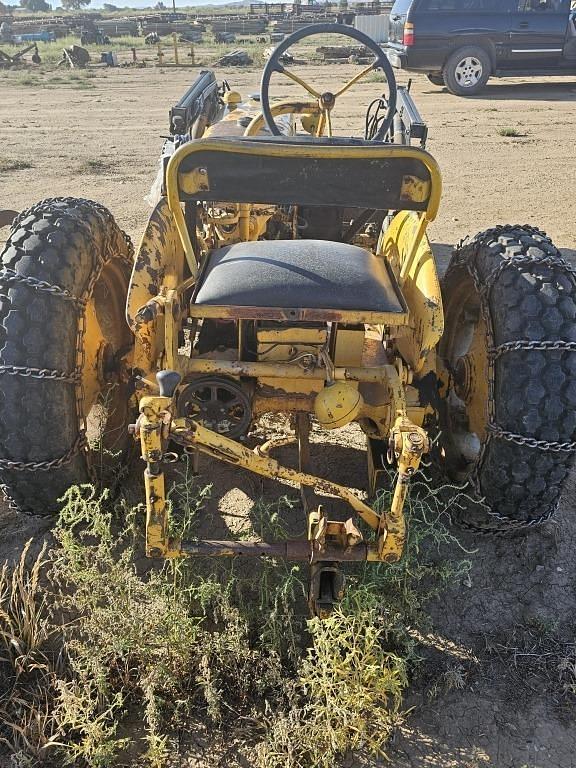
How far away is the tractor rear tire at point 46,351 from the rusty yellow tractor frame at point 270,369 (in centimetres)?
27

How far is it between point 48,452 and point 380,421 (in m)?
1.48

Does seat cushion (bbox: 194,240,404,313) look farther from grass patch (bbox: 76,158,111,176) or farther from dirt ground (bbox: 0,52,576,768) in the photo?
grass patch (bbox: 76,158,111,176)

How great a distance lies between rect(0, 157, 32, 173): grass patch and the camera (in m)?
9.62

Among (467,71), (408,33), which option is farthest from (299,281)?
(467,71)

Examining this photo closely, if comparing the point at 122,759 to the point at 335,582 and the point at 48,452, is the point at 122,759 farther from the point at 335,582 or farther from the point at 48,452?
the point at 48,452

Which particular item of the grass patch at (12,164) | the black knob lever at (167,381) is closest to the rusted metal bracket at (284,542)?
the black knob lever at (167,381)

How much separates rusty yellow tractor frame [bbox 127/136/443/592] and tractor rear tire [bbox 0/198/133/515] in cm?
27

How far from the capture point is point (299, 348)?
114 inches

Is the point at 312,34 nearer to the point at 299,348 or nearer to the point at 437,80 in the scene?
the point at 299,348

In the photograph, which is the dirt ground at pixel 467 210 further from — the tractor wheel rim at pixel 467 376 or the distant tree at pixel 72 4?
the distant tree at pixel 72 4

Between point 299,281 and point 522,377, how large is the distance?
1019 millimetres

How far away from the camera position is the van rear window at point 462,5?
12625mm

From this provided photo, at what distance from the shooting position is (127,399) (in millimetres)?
3469

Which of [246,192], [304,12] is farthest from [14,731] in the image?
[304,12]
